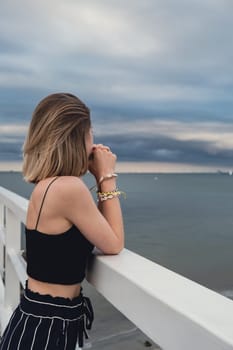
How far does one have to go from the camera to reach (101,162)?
1588mm

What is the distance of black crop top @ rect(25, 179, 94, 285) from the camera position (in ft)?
4.54

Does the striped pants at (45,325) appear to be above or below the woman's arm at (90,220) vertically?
below

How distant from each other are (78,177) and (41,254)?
27 centimetres

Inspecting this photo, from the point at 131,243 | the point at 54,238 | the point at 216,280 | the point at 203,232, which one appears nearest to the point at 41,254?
the point at 54,238

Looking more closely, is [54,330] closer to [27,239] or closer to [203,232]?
[27,239]

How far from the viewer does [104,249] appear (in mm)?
1393

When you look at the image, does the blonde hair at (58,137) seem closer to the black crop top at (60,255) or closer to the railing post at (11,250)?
the black crop top at (60,255)

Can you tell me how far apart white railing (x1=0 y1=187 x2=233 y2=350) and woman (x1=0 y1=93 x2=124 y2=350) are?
0.27 ft

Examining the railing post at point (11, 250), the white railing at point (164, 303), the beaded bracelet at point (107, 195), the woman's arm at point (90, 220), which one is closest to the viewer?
the white railing at point (164, 303)

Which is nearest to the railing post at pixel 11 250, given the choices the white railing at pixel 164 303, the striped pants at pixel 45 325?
the striped pants at pixel 45 325

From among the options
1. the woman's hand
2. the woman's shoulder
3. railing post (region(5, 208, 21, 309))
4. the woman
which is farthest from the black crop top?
railing post (region(5, 208, 21, 309))

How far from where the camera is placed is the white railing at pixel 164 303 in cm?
74

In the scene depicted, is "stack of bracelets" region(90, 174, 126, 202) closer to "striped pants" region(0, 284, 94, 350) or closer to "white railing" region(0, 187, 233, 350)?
"white railing" region(0, 187, 233, 350)

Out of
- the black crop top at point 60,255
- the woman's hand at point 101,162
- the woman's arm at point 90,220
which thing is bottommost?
the black crop top at point 60,255
